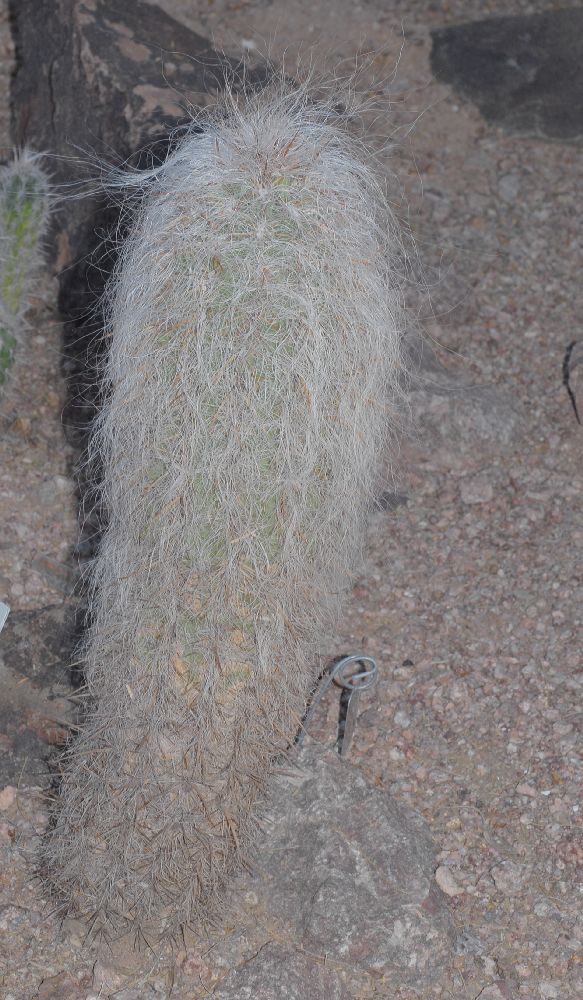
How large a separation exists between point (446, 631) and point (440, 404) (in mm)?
751

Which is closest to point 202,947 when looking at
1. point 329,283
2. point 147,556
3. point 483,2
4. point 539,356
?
point 147,556

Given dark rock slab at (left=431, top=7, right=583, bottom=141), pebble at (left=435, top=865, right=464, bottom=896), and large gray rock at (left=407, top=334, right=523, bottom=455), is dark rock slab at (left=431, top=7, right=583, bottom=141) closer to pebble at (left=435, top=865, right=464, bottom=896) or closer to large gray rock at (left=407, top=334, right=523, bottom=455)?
large gray rock at (left=407, top=334, right=523, bottom=455)

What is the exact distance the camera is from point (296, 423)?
170 cm

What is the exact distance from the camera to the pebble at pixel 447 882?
6.91 ft

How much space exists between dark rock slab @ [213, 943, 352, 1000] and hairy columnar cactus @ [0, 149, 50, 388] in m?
1.71

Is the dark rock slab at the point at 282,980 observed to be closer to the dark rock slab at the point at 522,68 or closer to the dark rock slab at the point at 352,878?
the dark rock slab at the point at 352,878

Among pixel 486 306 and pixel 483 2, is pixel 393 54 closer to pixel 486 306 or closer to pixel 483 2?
pixel 483 2

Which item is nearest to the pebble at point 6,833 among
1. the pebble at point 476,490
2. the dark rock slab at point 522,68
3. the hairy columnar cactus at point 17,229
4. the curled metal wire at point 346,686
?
the curled metal wire at point 346,686

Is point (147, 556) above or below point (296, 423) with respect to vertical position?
below

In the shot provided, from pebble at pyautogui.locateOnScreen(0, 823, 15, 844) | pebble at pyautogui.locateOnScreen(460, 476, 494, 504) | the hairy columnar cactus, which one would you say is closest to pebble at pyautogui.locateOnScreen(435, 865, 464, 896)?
pebble at pyautogui.locateOnScreen(0, 823, 15, 844)

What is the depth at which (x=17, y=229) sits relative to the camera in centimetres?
298

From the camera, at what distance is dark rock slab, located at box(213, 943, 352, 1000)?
192cm

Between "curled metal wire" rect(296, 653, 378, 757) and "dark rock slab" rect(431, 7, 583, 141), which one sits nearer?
"curled metal wire" rect(296, 653, 378, 757)

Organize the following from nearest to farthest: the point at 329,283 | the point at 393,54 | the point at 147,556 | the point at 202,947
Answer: the point at 329,283 → the point at 147,556 → the point at 202,947 → the point at 393,54
